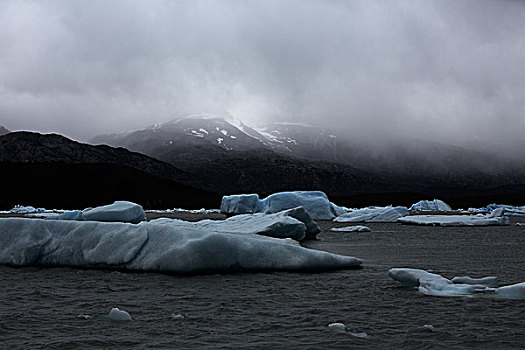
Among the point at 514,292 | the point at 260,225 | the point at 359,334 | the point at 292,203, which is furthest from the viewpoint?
the point at 292,203

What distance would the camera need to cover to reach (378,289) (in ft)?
23.9

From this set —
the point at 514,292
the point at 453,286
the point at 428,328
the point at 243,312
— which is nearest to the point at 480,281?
the point at 453,286

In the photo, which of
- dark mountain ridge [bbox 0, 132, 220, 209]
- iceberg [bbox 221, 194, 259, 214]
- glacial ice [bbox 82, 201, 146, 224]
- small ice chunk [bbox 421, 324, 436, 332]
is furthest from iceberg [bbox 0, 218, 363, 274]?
dark mountain ridge [bbox 0, 132, 220, 209]

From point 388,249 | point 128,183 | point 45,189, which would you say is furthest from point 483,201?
point 388,249

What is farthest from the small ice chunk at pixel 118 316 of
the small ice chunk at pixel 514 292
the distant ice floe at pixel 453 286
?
the small ice chunk at pixel 514 292

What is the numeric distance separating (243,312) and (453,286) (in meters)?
2.85

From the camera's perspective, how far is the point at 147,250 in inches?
348

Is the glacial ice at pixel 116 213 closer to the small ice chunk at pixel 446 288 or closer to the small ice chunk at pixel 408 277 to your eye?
the small ice chunk at pixel 408 277

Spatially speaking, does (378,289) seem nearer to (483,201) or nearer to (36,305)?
(36,305)

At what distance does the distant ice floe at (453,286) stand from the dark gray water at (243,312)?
173 mm

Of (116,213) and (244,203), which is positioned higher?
(244,203)

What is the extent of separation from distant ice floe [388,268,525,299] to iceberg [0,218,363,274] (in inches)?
75.2

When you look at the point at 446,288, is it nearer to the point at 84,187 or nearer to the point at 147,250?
the point at 147,250

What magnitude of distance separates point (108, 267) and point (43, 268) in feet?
3.84
